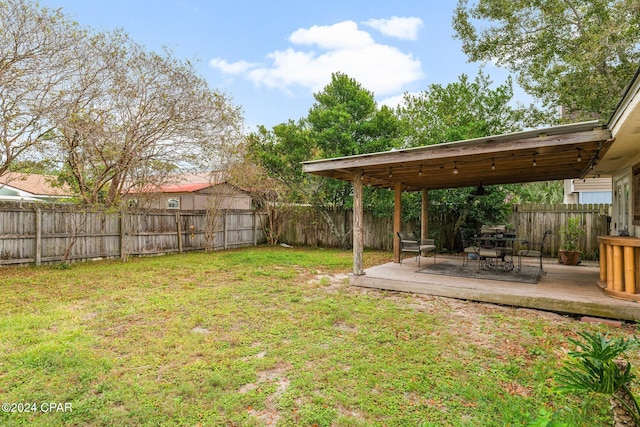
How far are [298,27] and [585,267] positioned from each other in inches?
478

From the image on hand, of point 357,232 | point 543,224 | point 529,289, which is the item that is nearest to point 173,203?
point 357,232

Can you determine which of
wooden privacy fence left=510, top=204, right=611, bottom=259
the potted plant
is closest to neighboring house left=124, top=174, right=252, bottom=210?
wooden privacy fence left=510, top=204, right=611, bottom=259

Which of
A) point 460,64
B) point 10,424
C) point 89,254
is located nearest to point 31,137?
point 89,254

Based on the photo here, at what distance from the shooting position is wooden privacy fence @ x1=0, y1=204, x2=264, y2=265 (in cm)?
794

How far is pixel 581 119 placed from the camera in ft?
34.2

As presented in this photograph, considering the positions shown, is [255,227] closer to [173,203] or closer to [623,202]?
[173,203]

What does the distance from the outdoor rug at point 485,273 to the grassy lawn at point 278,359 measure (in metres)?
1.37

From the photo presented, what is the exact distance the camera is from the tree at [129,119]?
7.93 metres

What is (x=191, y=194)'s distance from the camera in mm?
Answer: 16359

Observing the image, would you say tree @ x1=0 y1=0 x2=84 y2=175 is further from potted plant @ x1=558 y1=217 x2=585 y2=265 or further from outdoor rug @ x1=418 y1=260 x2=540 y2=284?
potted plant @ x1=558 y1=217 x2=585 y2=265

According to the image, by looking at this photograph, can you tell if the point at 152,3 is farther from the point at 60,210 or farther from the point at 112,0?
the point at 60,210

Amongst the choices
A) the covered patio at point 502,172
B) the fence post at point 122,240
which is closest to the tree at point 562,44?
the covered patio at point 502,172

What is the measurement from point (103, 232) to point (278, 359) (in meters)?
8.65

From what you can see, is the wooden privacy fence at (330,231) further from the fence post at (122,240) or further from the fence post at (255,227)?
the fence post at (122,240)
